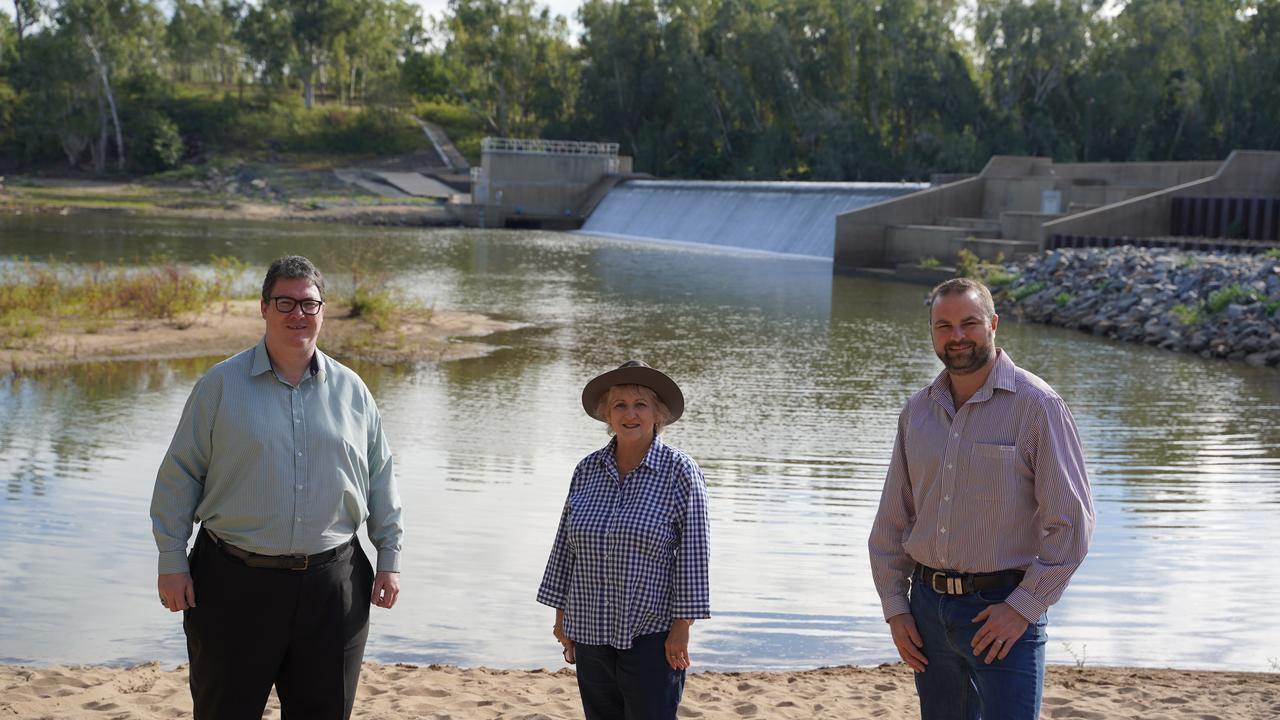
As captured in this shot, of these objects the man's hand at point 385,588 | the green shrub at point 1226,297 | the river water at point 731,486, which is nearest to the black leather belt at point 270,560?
the man's hand at point 385,588

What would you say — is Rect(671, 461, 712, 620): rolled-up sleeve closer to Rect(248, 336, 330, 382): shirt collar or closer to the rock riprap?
Rect(248, 336, 330, 382): shirt collar

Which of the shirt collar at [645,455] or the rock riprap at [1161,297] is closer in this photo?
the shirt collar at [645,455]

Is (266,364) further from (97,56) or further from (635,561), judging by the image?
(97,56)

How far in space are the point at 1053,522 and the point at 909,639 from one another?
47 centimetres

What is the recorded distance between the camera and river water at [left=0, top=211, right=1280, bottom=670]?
19.7 feet

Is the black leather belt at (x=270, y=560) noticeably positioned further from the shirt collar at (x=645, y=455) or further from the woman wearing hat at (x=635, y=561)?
the shirt collar at (x=645, y=455)

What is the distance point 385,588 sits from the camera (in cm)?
367

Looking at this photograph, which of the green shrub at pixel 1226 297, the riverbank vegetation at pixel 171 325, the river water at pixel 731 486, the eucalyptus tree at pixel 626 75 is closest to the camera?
the river water at pixel 731 486

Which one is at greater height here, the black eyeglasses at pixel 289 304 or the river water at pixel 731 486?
the black eyeglasses at pixel 289 304

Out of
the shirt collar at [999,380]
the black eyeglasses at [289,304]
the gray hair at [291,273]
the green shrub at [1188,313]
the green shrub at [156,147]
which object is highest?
the green shrub at [156,147]

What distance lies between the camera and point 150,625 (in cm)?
595

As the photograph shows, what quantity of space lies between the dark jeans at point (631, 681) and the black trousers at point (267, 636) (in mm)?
631

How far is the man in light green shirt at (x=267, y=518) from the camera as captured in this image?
135 inches

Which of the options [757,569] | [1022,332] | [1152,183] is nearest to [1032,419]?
[757,569]
